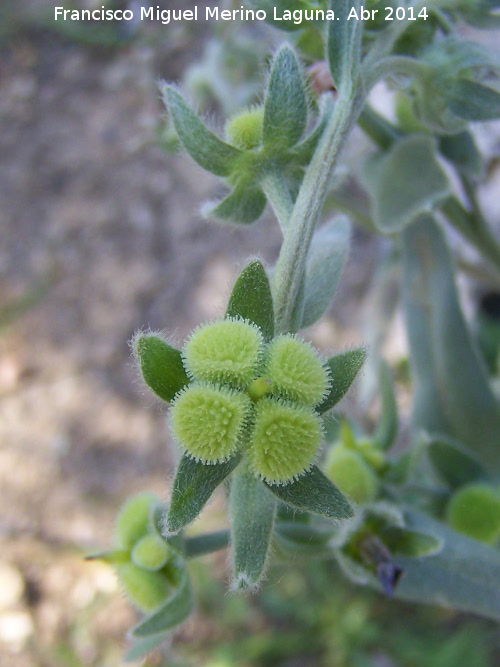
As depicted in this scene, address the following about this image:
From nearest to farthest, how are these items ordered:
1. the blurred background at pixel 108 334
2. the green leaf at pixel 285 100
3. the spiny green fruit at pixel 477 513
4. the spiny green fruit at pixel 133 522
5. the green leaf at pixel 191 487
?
the green leaf at pixel 191 487, the green leaf at pixel 285 100, the spiny green fruit at pixel 133 522, the spiny green fruit at pixel 477 513, the blurred background at pixel 108 334

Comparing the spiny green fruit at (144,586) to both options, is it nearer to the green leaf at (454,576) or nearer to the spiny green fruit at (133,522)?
the spiny green fruit at (133,522)

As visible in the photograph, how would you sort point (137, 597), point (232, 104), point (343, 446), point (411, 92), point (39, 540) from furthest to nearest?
point (39, 540), point (232, 104), point (343, 446), point (411, 92), point (137, 597)

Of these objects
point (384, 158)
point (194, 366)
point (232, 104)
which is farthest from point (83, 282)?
point (194, 366)

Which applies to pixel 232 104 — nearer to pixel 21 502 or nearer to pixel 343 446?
pixel 343 446

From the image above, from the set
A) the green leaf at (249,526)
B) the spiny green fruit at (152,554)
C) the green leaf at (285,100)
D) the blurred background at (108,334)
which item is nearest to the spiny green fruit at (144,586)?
the spiny green fruit at (152,554)

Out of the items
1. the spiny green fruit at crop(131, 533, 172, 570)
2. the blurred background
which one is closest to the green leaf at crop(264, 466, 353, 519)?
the spiny green fruit at crop(131, 533, 172, 570)
